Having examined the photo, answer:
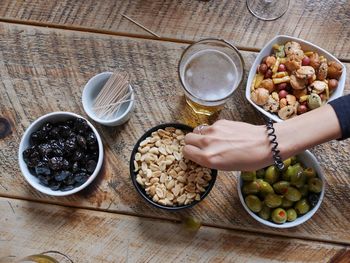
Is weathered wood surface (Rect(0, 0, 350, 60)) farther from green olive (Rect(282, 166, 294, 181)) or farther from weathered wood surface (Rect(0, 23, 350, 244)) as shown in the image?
green olive (Rect(282, 166, 294, 181))

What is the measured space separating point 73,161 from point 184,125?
8.9 inches

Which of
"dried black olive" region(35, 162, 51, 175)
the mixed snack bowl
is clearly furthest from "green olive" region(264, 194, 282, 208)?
"dried black olive" region(35, 162, 51, 175)

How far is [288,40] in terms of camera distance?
1079mm

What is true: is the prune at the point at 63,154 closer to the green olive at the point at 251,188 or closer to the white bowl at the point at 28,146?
the white bowl at the point at 28,146

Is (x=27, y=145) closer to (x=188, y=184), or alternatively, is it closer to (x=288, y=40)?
(x=188, y=184)

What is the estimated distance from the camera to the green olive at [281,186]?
1030 mm

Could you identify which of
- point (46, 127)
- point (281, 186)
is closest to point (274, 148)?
point (281, 186)

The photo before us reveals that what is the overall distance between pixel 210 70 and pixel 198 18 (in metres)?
0.13

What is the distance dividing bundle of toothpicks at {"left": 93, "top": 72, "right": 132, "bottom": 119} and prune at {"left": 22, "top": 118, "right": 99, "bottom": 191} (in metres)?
0.05

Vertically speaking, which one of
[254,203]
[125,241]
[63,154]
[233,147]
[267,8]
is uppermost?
[267,8]

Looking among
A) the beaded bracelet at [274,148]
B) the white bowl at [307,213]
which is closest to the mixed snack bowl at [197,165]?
the white bowl at [307,213]

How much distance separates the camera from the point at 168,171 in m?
1.05

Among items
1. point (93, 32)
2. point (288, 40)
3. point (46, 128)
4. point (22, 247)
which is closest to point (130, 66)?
point (93, 32)

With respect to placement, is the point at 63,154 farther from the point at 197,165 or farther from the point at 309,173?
the point at 309,173
